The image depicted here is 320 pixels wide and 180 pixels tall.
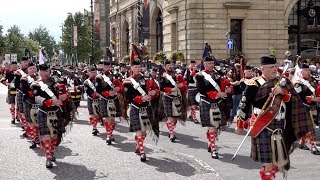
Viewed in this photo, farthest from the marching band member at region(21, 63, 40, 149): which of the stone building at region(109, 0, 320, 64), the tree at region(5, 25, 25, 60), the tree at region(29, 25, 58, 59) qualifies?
the tree at region(29, 25, 58, 59)

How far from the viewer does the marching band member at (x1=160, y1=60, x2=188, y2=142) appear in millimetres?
12844

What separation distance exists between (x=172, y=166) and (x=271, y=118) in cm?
320

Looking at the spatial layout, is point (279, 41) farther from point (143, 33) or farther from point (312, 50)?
point (143, 33)

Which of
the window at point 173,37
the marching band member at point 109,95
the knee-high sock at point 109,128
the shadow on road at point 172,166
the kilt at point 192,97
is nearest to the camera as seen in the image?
the shadow on road at point 172,166

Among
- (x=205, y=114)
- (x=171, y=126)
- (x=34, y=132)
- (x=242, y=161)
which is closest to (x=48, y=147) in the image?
(x=34, y=132)

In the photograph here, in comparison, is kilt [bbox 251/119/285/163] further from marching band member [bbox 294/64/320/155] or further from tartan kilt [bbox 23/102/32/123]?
tartan kilt [bbox 23/102/32/123]

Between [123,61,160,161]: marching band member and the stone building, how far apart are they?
21.4 m

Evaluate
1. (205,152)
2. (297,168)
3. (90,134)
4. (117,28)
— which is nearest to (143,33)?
(90,134)

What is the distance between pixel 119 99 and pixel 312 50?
26179 mm

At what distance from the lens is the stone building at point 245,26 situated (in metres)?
31.9

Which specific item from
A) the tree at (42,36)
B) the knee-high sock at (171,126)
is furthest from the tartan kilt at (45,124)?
the tree at (42,36)

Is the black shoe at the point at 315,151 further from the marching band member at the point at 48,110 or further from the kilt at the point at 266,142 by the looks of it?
the marching band member at the point at 48,110

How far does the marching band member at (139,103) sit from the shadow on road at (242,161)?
4.97ft

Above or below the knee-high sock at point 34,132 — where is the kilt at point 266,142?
above
